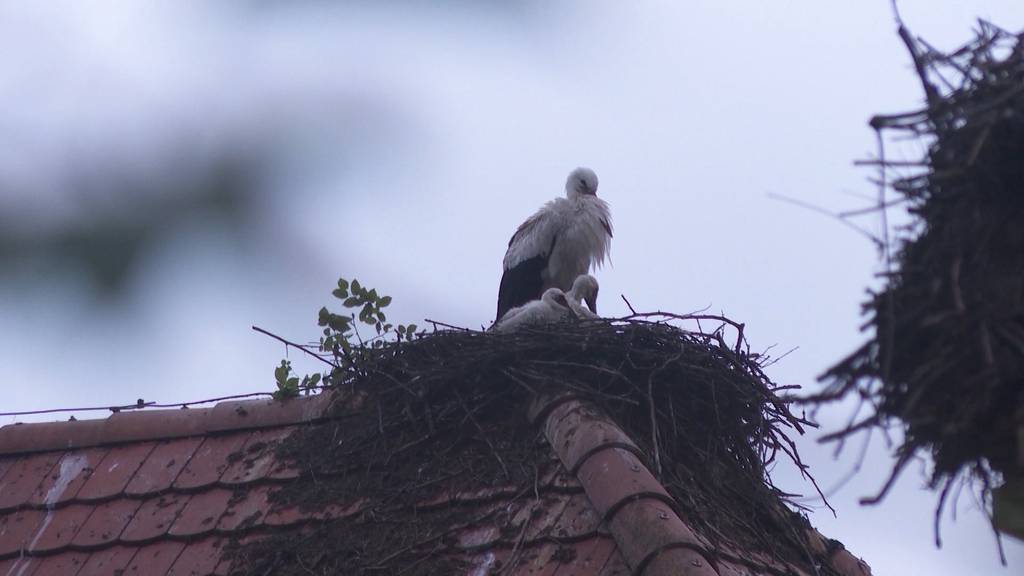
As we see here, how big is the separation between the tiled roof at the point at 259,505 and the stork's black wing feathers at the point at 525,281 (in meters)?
3.72

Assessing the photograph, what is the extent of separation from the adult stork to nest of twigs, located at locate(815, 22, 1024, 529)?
19.9 ft

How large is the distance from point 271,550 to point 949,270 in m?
2.58

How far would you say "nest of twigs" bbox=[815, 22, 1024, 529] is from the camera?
2303mm

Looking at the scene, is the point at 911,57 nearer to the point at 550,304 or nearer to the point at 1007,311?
the point at 1007,311

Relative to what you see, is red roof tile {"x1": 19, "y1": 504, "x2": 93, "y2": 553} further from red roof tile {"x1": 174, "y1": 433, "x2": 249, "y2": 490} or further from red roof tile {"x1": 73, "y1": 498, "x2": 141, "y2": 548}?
red roof tile {"x1": 174, "y1": 433, "x2": 249, "y2": 490}

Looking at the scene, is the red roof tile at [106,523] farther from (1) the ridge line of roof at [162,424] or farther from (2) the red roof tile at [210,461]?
(1) the ridge line of roof at [162,424]

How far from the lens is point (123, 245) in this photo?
3891 millimetres

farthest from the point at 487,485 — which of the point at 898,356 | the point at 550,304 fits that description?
the point at 550,304

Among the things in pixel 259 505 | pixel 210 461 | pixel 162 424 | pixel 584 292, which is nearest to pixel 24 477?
pixel 162 424

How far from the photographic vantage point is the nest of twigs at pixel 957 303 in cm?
230

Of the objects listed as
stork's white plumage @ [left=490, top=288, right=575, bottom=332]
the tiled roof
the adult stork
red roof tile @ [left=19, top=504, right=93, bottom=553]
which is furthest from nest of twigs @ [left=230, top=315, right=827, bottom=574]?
the adult stork

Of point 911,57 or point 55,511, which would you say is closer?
point 911,57

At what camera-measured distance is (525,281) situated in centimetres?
882

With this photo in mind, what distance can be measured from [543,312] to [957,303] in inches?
178
